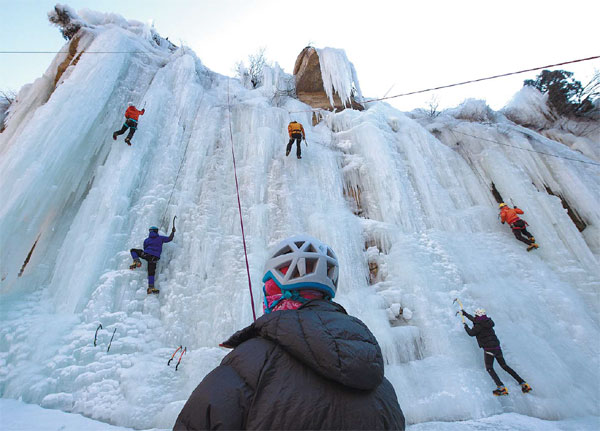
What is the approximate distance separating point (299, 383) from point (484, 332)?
13.3 feet

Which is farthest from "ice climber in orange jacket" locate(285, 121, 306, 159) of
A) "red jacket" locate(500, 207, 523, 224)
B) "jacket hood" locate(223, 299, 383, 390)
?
→ "jacket hood" locate(223, 299, 383, 390)

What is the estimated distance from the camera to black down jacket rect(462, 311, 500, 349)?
12.7 feet

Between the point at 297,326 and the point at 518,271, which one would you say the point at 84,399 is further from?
the point at 518,271

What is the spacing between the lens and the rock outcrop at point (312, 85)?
34.4 feet

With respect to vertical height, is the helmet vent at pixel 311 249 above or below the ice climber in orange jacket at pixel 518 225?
below

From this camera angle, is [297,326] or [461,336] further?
[461,336]

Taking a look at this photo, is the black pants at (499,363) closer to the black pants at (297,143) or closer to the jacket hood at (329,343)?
the jacket hood at (329,343)

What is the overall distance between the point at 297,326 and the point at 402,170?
6.79 meters

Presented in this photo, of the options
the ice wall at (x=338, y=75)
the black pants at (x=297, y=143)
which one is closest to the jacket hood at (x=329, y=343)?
the black pants at (x=297, y=143)

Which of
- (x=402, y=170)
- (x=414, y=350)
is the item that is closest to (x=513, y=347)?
(x=414, y=350)

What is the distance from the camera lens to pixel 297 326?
1031mm

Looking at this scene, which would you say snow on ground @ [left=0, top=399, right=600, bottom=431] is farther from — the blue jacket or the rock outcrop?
the rock outcrop

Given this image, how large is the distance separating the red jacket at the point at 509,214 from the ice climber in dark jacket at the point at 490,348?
2.95 meters

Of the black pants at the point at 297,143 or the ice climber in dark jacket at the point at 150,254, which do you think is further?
the black pants at the point at 297,143
